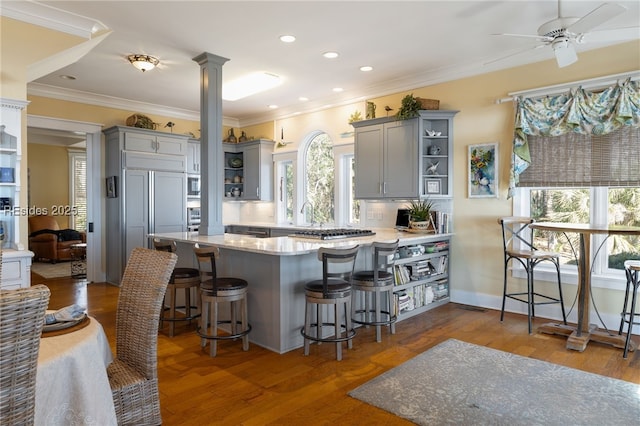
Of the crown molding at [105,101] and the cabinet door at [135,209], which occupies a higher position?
the crown molding at [105,101]

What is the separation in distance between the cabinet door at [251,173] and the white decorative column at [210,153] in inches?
114

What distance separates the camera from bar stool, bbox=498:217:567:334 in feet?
12.8

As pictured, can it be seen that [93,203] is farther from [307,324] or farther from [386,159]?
[307,324]

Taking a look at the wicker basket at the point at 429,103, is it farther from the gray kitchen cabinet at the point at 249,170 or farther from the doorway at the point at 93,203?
the doorway at the point at 93,203

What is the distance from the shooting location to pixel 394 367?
3.04 metres

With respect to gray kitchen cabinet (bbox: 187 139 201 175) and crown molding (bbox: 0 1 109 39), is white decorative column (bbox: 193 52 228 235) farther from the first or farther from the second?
gray kitchen cabinet (bbox: 187 139 201 175)

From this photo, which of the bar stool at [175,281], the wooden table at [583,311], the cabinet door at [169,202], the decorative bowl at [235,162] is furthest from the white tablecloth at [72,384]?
the decorative bowl at [235,162]

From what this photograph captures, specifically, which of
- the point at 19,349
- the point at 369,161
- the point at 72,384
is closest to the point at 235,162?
the point at 369,161

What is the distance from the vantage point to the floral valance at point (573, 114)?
3725 mm

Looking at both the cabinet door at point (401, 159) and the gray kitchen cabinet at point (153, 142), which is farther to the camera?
the gray kitchen cabinet at point (153, 142)

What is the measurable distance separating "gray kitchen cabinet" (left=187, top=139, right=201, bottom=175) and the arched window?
2.00 meters

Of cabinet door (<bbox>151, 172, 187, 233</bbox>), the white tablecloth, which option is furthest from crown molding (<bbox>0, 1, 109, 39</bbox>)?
the white tablecloth

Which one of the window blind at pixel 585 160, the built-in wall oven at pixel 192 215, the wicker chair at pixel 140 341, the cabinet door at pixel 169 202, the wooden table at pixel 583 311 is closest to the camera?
the wicker chair at pixel 140 341

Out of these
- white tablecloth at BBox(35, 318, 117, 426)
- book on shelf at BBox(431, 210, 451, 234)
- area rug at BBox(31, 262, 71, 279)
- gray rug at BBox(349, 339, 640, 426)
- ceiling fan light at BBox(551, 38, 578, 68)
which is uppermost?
ceiling fan light at BBox(551, 38, 578, 68)
